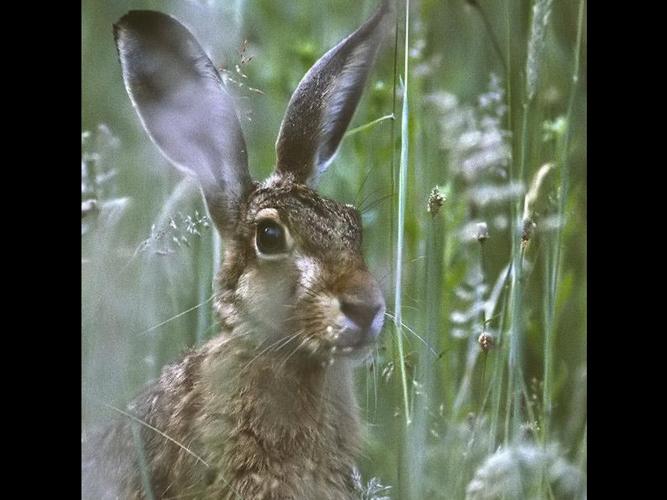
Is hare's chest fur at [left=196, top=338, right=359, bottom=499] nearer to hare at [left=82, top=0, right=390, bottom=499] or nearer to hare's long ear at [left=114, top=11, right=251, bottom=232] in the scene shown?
hare at [left=82, top=0, right=390, bottom=499]

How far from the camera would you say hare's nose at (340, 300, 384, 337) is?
182cm

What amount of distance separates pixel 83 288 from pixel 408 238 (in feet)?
1.74

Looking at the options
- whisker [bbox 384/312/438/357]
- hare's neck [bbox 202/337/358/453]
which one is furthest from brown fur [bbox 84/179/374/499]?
whisker [bbox 384/312/438/357]

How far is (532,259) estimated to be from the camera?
2.13m

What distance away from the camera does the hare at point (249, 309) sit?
1829 mm

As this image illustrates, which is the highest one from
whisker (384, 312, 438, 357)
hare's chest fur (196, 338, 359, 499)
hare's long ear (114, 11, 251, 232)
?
hare's long ear (114, 11, 251, 232)

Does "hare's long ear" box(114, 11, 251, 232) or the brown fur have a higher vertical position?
"hare's long ear" box(114, 11, 251, 232)

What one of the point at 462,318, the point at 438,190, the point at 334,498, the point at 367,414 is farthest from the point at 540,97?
the point at 334,498

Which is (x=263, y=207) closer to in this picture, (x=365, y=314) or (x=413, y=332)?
(x=365, y=314)

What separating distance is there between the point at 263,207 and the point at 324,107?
191 mm

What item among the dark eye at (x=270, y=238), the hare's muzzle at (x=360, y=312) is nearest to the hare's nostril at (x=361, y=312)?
the hare's muzzle at (x=360, y=312)

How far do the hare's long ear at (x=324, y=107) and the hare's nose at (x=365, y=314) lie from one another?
8.3 inches

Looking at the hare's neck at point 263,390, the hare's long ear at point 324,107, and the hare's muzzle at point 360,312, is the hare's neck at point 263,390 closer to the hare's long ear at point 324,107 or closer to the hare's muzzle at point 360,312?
the hare's muzzle at point 360,312

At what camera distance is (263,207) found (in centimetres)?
184
